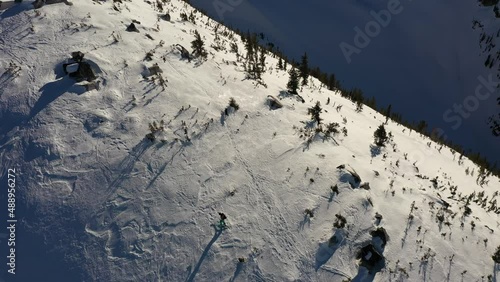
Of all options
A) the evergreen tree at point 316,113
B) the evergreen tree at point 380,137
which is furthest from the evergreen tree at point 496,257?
the evergreen tree at point 316,113

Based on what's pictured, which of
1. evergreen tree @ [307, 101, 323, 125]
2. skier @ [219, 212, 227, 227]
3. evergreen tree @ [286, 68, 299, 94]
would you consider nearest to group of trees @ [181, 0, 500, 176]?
evergreen tree @ [286, 68, 299, 94]

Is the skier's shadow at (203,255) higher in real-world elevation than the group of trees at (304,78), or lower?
lower

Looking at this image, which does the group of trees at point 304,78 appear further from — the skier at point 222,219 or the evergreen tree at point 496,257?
the evergreen tree at point 496,257

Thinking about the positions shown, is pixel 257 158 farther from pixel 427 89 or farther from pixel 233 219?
pixel 427 89

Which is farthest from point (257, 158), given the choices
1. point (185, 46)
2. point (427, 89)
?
point (427, 89)

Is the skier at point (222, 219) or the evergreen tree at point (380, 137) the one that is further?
the evergreen tree at point (380, 137)

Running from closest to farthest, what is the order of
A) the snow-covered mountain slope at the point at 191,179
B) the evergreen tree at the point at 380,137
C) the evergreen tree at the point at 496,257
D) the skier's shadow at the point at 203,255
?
the skier's shadow at the point at 203,255 → the snow-covered mountain slope at the point at 191,179 → the evergreen tree at the point at 496,257 → the evergreen tree at the point at 380,137

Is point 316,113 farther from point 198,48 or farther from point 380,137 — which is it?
point 198,48

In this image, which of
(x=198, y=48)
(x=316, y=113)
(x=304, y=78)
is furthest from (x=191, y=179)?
(x=304, y=78)
